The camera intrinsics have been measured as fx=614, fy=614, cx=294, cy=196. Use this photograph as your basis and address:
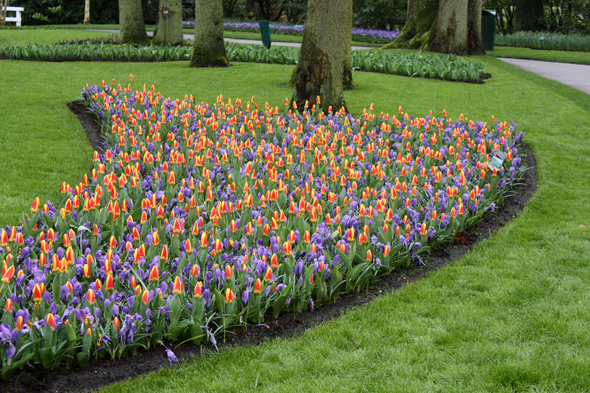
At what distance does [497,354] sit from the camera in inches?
139

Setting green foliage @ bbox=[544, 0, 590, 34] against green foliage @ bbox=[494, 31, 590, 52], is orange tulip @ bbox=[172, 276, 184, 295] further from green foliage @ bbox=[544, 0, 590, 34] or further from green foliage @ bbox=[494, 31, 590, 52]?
green foliage @ bbox=[544, 0, 590, 34]

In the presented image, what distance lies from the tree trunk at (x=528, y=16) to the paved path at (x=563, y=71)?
13.8 metres

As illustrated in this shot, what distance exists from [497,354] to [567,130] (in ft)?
23.9

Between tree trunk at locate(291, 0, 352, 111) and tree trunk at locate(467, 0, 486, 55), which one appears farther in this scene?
tree trunk at locate(467, 0, 486, 55)

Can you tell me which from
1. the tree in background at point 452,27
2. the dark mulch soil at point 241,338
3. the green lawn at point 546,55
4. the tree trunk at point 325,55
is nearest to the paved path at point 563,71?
the green lawn at point 546,55

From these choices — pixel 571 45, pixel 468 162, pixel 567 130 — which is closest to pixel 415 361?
pixel 468 162

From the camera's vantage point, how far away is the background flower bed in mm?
14633

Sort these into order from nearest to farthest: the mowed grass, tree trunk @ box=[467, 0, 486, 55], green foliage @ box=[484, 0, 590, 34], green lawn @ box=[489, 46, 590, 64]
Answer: the mowed grass, tree trunk @ box=[467, 0, 486, 55], green lawn @ box=[489, 46, 590, 64], green foliage @ box=[484, 0, 590, 34]

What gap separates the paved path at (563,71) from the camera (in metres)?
15.3

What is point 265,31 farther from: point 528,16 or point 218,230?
point 528,16

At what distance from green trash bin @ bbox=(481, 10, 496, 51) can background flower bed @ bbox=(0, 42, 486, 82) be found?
26.8ft

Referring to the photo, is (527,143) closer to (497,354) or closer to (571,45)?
(497,354)

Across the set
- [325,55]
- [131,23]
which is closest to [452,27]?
[131,23]

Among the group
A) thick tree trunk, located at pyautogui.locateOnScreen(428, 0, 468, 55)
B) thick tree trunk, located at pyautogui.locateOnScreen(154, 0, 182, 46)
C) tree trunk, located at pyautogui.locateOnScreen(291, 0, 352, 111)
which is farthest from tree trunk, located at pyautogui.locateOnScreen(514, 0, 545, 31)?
tree trunk, located at pyautogui.locateOnScreen(291, 0, 352, 111)
